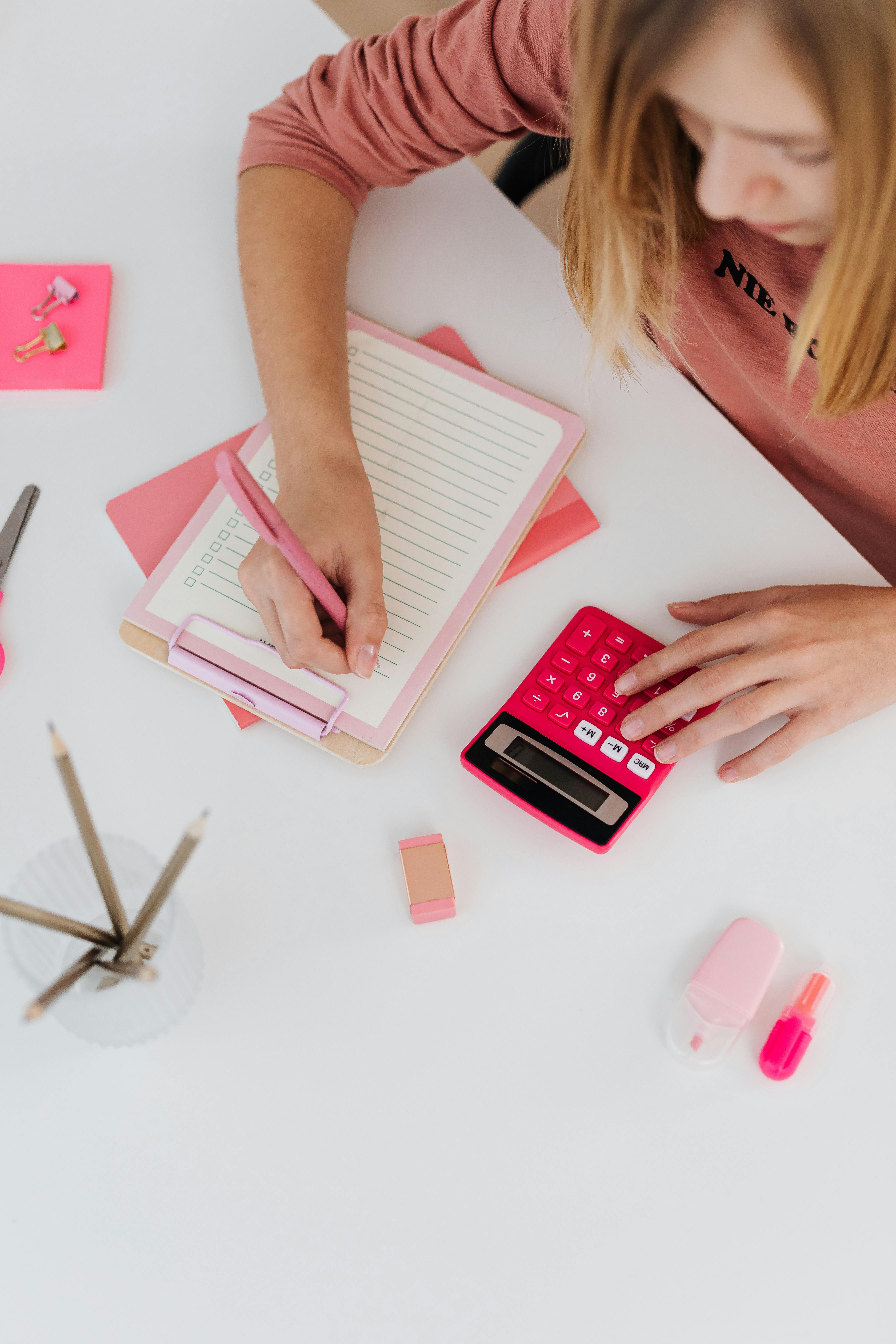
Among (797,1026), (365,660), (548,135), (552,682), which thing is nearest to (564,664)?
(552,682)

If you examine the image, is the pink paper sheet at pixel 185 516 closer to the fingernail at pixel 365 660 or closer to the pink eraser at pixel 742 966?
the fingernail at pixel 365 660

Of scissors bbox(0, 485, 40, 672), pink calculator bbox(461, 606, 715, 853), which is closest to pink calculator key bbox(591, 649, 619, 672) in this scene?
pink calculator bbox(461, 606, 715, 853)

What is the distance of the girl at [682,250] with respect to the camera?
381 millimetres

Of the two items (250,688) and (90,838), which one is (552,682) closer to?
(250,688)

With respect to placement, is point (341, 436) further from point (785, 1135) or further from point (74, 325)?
point (785, 1135)

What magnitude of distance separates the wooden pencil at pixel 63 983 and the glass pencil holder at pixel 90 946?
1 cm

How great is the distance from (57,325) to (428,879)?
19.4 inches

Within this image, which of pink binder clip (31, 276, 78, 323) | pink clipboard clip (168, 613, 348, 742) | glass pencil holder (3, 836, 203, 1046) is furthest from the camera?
pink binder clip (31, 276, 78, 323)

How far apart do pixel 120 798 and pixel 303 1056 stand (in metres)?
0.19

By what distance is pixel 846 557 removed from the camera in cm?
63

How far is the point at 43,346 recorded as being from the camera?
66cm

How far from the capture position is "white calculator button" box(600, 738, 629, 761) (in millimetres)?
564

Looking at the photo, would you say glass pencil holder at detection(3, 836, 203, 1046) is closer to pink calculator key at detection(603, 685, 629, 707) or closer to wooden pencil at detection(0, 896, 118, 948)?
wooden pencil at detection(0, 896, 118, 948)

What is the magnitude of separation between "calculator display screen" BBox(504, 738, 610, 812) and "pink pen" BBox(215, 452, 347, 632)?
13 centimetres
